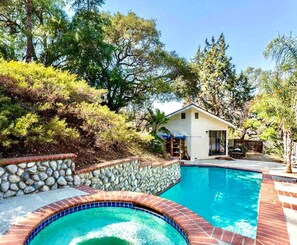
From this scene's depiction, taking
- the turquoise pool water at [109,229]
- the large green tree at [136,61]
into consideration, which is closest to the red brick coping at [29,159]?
the turquoise pool water at [109,229]

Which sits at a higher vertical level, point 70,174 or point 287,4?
point 287,4

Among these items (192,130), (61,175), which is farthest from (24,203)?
(192,130)

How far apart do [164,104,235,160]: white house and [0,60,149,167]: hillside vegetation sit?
32.5ft

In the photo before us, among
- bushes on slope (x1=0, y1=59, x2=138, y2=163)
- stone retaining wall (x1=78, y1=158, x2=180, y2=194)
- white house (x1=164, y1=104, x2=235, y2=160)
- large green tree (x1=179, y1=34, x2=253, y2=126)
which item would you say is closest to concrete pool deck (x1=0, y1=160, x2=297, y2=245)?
stone retaining wall (x1=78, y1=158, x2=180, y2=194)

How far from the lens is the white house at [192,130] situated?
20312 mm

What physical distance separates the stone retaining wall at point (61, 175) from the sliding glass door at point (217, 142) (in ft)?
46.9

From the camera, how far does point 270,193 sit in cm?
802

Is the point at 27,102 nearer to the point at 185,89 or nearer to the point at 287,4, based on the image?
the point at 287,4

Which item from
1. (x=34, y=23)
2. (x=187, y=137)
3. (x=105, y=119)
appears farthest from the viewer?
(x=187, y=137)

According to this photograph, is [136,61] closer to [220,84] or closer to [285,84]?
[220,84]

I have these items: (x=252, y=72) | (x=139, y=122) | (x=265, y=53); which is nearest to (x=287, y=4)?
(x=265, y=53)

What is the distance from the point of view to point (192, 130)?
20.4 metres

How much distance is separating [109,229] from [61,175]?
2.59 m

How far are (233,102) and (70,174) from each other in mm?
28391
